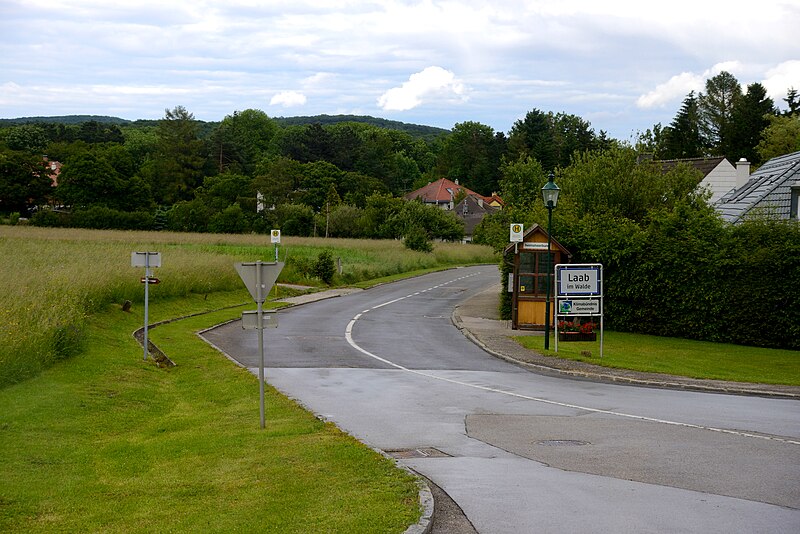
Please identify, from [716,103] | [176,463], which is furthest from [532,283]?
[716,103]

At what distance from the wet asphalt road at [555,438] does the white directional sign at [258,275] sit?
263cm

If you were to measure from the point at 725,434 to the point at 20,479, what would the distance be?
9.88 metres

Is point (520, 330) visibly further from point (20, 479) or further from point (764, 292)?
point (20, 479)

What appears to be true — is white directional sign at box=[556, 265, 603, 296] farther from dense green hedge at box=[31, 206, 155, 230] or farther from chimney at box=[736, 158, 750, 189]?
dense green hedge at box=[31, 206, 155, 230]

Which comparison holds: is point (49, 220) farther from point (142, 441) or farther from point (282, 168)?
point (142, 441)

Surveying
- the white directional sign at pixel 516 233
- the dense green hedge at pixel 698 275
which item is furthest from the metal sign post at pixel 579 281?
the dense green hedge at pixel 698 275

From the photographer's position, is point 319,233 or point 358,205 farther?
point 358,205

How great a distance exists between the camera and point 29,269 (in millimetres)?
26000

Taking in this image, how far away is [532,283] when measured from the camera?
30.8 meters

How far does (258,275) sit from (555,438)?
200 inches

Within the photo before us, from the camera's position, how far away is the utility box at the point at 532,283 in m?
30.4

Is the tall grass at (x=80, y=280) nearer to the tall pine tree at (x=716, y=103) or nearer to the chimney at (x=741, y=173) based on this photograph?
the chimney at (x=741, y=173)

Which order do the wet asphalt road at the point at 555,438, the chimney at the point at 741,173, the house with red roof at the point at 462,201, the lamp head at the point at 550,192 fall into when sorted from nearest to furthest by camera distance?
the wet asphalt road at the point at 555,438, the lamp head at the point at 550,192, the chimney at the point at 741,173, the house with red roof at the point at 462,201

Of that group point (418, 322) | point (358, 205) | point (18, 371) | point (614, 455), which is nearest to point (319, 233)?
point (358, 205)
